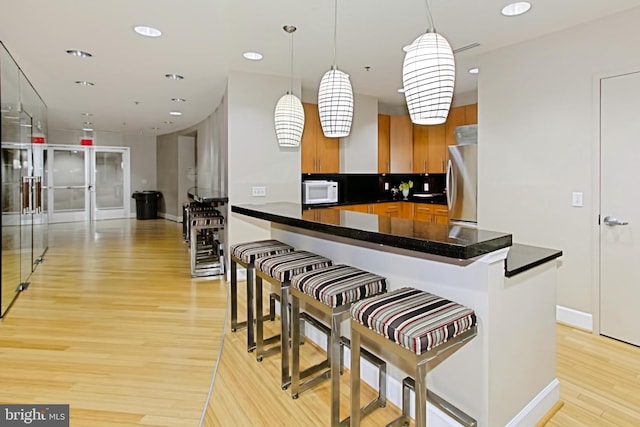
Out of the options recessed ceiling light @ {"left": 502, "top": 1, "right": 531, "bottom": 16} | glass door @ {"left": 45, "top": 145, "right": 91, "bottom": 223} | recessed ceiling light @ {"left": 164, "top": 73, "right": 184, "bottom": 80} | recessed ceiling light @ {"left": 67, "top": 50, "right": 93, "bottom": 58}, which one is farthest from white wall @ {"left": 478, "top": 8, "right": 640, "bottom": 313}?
glass door @ {"left": 45, "top": 145, "right": 91, "bottom": 223}

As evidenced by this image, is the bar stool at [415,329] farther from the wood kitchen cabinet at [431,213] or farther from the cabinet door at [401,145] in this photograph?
the cabinet door at [401,145]

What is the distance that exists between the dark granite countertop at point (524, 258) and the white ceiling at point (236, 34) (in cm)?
190

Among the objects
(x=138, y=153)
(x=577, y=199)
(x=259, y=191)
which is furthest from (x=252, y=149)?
(x=138, y=153)

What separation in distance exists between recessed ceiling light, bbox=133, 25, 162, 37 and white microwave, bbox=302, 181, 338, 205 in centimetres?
261

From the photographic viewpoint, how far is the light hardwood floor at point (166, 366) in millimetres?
2090

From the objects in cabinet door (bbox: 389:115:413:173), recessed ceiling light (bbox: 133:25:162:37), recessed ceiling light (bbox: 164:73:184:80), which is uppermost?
recessed ceiling light (bbox: 164:73:184:80)

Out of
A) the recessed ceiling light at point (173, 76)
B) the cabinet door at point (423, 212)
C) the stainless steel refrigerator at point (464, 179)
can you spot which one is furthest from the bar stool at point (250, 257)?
the cabinet door at point (423, 212)

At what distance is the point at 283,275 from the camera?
7.55 feet

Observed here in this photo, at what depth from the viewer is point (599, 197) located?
307 cm

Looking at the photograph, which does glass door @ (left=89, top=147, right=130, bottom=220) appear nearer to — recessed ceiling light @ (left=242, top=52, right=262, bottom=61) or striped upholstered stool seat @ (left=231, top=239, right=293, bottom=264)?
recessed ceiling light @ (left=242, top=52, right=262, bottom=61)

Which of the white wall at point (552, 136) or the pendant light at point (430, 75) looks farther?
the white wall at point (552, 136)

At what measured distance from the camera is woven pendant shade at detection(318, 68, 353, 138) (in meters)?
2.39

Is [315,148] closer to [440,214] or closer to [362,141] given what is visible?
[362,141]

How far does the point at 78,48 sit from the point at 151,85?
4.72ft
